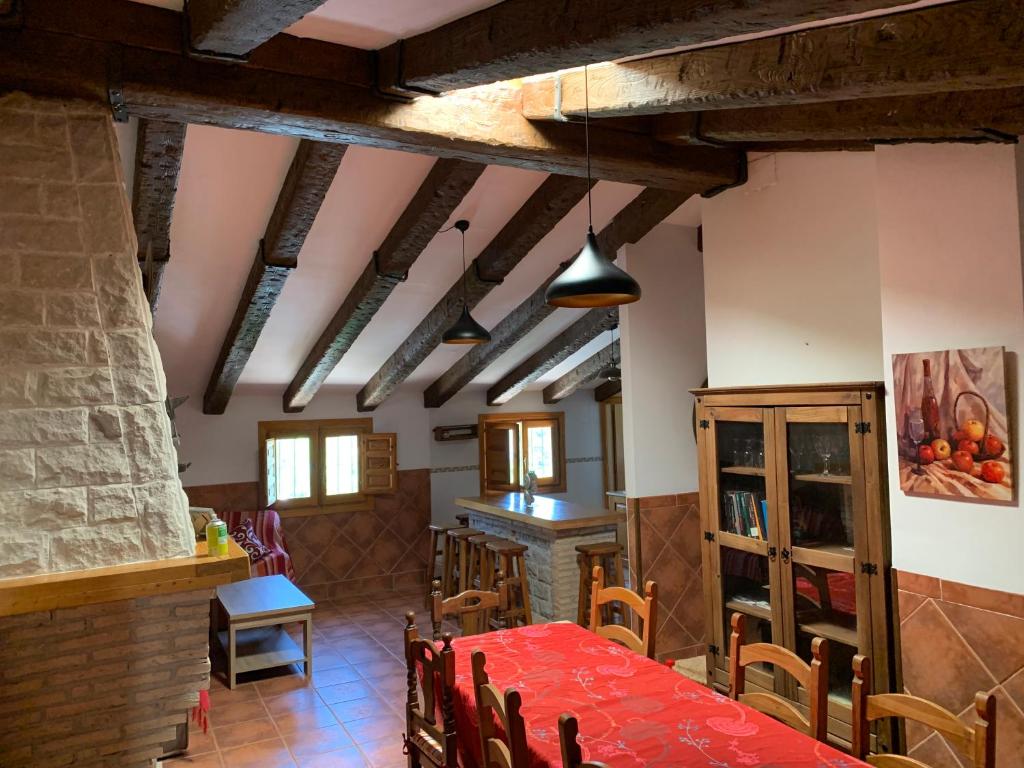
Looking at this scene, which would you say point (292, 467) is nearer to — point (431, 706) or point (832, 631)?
point (431, 706)

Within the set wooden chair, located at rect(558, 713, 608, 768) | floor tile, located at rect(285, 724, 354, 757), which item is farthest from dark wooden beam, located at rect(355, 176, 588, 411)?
wooden chair, located at rect(558, 713, 608, 768)

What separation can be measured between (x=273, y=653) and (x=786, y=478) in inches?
162

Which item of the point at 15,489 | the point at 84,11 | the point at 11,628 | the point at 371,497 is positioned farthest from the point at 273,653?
the point at 84,11

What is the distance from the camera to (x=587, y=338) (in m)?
7.15

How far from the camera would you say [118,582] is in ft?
7.97

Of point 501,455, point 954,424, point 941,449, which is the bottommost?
point 501,455

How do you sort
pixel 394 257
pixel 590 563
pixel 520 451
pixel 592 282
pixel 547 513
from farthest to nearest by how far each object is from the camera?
pixel 520 451, pixel 547 513, pixel 590 563, pixel 394 257, pixel 592 282

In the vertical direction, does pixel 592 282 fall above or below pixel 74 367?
above

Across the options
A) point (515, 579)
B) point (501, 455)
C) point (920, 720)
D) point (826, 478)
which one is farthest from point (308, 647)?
point (920, 720)

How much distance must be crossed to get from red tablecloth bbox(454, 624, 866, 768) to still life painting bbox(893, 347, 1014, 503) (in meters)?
1.32

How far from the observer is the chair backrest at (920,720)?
1.99m

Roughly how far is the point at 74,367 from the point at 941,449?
11.1 ft

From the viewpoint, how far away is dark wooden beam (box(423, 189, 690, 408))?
16.4ft

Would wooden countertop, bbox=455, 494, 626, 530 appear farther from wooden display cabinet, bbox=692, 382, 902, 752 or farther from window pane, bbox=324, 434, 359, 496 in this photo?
wooden display cabinet, bbox=692, 382, 902, 752
